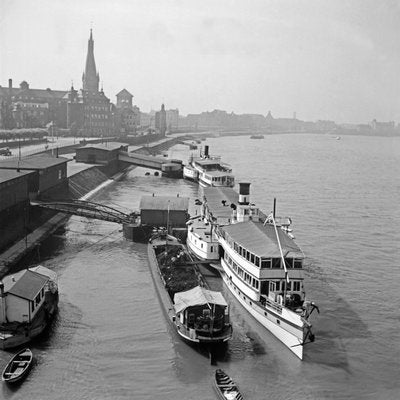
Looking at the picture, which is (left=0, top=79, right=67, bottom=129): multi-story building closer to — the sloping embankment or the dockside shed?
the sloping embankment

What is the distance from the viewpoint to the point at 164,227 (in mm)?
47875

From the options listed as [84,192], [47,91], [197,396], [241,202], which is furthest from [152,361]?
[47,91]

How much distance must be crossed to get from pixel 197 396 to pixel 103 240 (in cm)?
2589

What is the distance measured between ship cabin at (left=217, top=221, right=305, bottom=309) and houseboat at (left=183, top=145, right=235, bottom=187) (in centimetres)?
4725

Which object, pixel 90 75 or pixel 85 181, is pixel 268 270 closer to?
pixel 85 181

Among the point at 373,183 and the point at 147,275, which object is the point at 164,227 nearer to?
the point at 147,275

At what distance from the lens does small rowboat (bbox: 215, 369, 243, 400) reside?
75.0 ft

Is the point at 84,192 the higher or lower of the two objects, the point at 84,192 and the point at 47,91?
the lower

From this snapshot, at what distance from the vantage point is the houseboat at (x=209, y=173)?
8106 centimetres

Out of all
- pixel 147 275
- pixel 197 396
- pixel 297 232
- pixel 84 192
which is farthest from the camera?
pixel 84 192

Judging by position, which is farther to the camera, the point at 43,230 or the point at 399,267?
the point at 43,230

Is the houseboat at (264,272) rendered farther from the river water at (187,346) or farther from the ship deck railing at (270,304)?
the river water at (187,346)

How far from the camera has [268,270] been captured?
30.0m

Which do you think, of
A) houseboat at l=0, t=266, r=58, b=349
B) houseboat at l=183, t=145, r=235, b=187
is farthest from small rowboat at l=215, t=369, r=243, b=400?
houseboat at l=183, t=145, r=235, b=187
